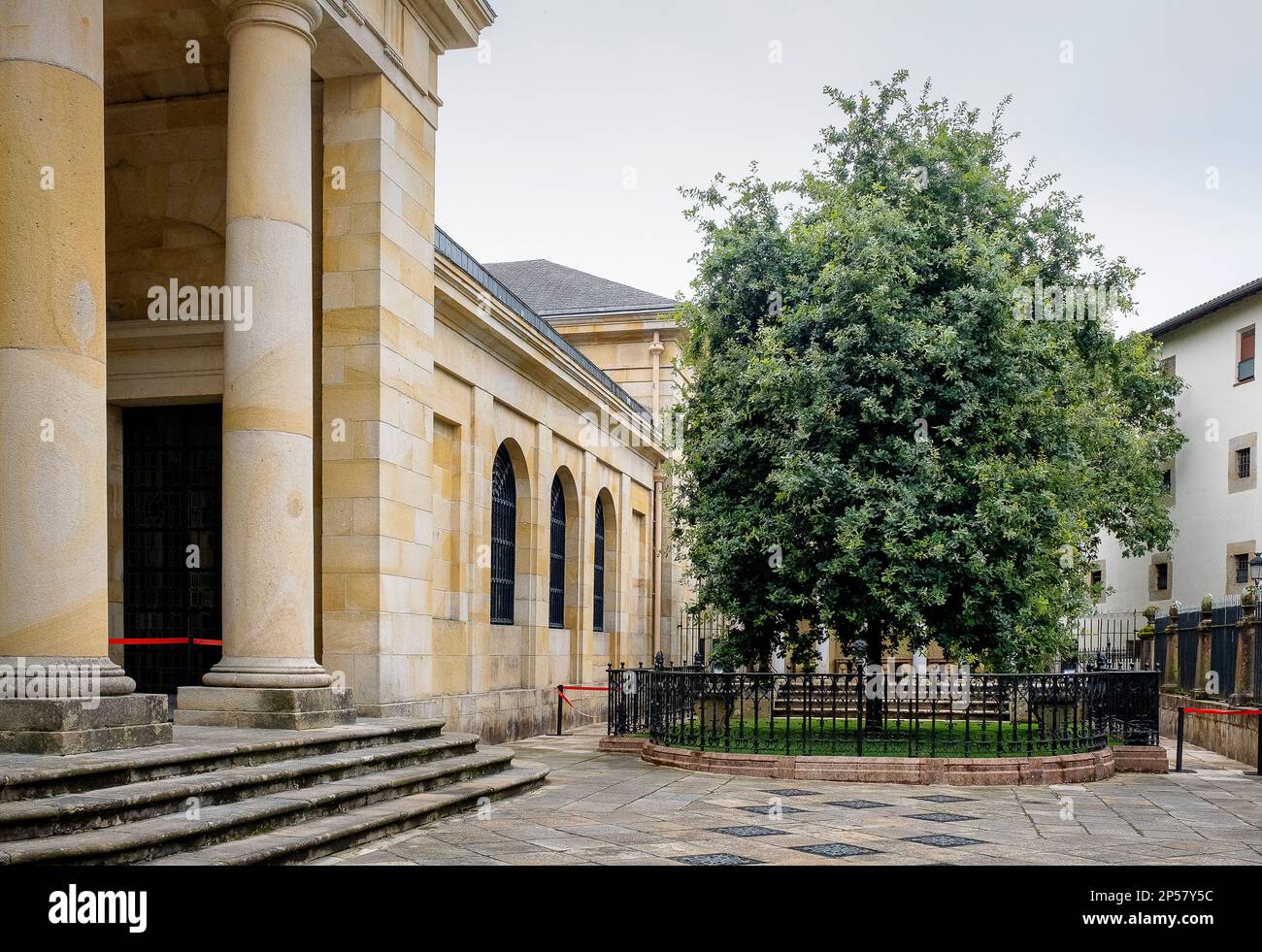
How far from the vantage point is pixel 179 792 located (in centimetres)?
774

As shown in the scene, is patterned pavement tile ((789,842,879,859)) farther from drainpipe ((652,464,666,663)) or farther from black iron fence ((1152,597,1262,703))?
drainpipe ((652,464,666,663))

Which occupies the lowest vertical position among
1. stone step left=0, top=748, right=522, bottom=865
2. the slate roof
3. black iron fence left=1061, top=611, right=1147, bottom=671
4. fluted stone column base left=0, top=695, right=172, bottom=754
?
black iron fence left=1061, top=611, right=1147, bottom=671

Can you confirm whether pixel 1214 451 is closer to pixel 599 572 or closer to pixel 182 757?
pixel 599 572

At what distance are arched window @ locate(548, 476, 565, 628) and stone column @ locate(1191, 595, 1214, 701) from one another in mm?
12596

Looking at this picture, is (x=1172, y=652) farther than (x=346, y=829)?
Yes

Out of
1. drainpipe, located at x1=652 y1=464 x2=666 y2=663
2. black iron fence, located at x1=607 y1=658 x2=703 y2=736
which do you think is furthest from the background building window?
black iron fence, located at x1=607 y1=658 x2=703 y2=736

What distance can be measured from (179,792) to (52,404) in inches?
110

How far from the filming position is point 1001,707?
1488 cm

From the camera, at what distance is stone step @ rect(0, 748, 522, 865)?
6.34 m

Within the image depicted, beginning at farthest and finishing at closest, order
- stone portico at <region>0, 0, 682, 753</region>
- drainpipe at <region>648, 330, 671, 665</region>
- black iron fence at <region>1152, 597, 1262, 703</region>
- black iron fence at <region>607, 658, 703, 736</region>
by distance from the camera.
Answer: drainpipe at <region>648, 330, 671, 665</region>, black iron fence at <region>1152, 597, 1262, 703</region>, black iron fence at <region>607, 658, 703, 736</region>, stone portico at <region>0, 0, 682, 753</region>

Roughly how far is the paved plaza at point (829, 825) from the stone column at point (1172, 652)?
12979 mm

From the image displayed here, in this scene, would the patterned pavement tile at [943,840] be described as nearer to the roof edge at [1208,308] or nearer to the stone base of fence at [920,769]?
the stone base of fence at [920,769]

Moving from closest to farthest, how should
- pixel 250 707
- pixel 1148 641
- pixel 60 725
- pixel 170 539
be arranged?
pixel 60 725
pixel 250 707
pixel 170 539
pixel 1148 641
